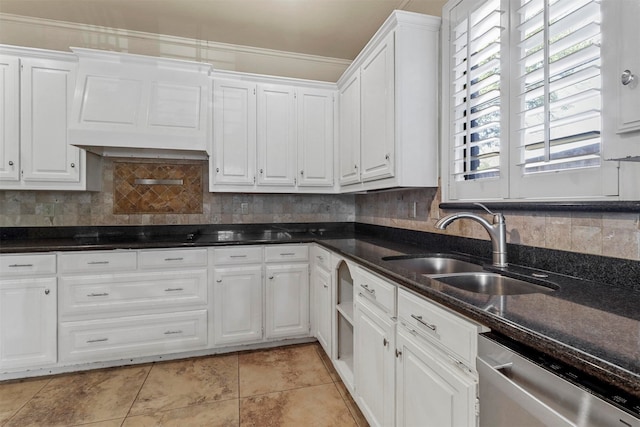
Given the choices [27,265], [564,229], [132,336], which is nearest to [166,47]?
[27,265]

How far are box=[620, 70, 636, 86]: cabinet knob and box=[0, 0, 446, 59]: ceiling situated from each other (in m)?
1.86

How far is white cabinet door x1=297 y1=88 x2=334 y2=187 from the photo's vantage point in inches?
119

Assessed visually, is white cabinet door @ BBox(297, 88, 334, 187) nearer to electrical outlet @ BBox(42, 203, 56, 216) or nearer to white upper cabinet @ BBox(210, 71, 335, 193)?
white upper cabinet @ BBox(210, 71, 335, 193)

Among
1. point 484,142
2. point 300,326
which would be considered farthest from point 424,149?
point 300,326

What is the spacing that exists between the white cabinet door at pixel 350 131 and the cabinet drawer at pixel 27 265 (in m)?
2.29

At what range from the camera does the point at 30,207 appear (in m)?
2.72

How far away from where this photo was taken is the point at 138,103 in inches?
99.3

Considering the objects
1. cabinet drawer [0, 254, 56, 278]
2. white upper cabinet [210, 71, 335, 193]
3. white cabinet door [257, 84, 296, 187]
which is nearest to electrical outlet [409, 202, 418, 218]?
white upper cabinet [210, 71, 335, 193]

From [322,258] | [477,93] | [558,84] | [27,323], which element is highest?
[477,93]

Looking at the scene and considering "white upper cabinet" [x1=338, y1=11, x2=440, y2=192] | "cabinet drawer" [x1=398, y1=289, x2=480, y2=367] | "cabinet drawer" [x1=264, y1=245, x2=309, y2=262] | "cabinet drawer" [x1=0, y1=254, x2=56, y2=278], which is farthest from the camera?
"cabinet drawer" [x1=264, y1=245, x2=309, y2=262]

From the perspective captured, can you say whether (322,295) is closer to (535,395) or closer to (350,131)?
(350,131)

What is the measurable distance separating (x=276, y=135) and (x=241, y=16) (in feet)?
3.22

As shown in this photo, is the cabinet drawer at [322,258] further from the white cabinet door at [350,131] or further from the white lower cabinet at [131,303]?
the white lower cabinet at [131,303]

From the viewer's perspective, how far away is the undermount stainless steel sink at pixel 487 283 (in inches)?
52.5
